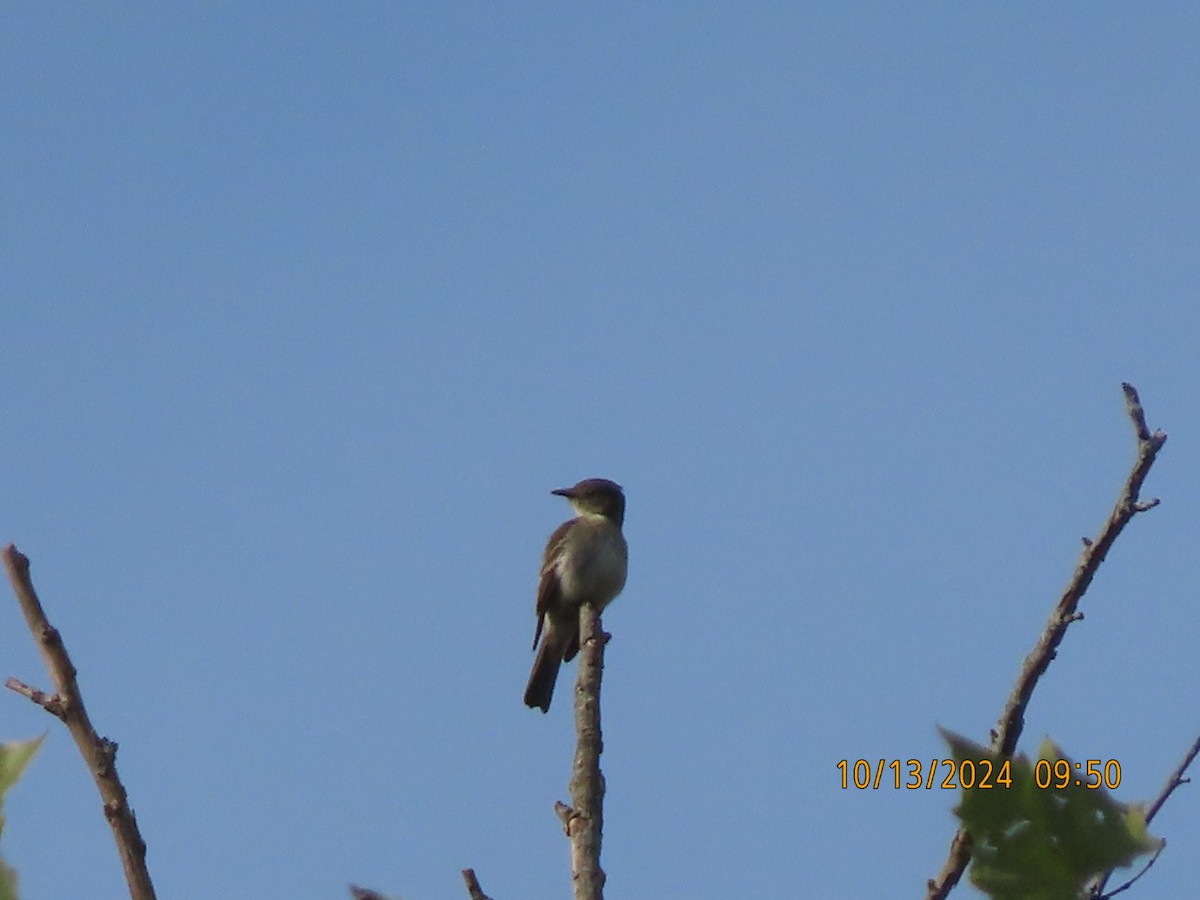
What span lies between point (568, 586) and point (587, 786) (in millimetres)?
8268

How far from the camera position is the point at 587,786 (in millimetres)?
3777

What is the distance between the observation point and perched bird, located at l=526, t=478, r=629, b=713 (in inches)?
470

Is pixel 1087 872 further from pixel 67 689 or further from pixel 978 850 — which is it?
pixel 67 689

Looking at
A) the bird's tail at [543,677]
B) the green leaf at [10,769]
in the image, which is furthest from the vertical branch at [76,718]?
the bird's tail at [543,677]

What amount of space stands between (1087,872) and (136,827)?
4.15 feet

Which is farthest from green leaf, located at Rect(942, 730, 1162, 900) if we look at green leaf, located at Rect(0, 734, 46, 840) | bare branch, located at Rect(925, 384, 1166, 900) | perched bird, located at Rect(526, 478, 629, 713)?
perched bird, located at Rect(526, 478, 629, 713)

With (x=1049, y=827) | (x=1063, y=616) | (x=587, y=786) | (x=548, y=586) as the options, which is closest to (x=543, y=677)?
(x=548, y=586)

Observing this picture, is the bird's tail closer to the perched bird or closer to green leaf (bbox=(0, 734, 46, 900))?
the perched bird

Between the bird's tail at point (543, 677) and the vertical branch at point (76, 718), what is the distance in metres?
9.64

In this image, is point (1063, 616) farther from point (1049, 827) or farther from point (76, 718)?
point (76, 718)

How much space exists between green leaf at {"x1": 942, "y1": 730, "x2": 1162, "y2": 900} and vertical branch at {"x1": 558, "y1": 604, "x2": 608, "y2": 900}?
3.58 feet

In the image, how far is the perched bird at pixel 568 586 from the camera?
470 inches

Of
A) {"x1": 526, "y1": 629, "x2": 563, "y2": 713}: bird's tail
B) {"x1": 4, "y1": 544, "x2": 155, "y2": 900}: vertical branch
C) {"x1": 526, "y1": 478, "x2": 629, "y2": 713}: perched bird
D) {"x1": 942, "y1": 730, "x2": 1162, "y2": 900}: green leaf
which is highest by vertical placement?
{"x1": 526, "y1": 478, "x2": 629, "y2": 713}: perched bird

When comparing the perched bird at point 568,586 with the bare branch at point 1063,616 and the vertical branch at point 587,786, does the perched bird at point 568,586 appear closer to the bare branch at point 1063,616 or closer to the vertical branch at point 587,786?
the vertical branch at point 587,786
